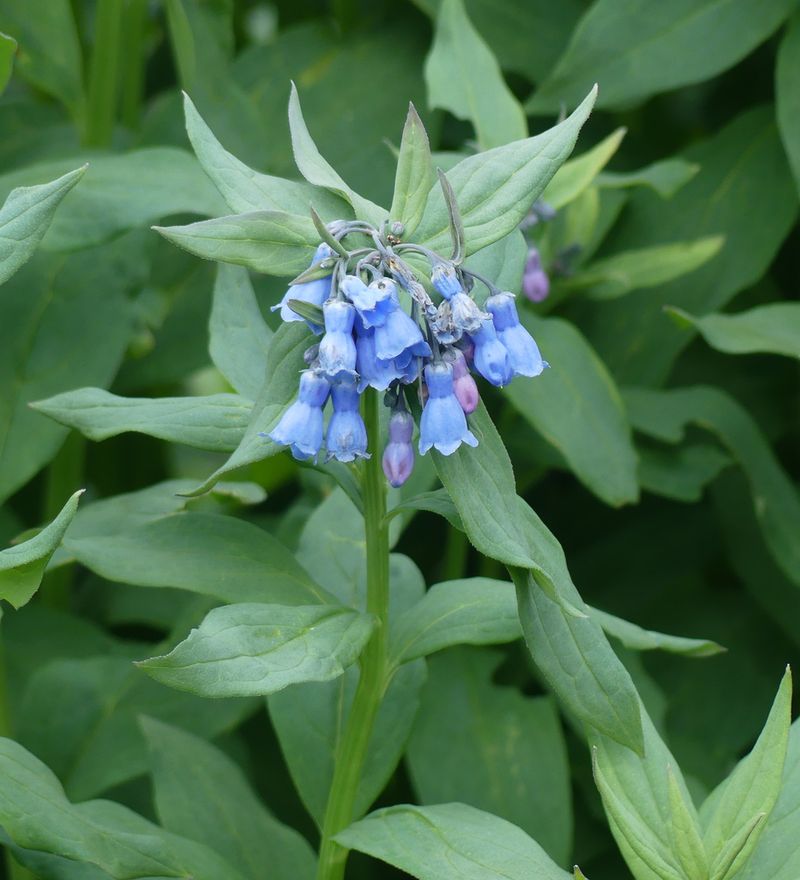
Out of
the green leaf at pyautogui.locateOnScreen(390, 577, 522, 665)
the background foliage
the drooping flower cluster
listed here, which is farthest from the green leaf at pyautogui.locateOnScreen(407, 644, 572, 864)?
the drooping flower cluster

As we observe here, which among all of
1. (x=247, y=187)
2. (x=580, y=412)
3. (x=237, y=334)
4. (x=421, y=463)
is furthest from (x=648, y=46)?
(x=247, y=187)

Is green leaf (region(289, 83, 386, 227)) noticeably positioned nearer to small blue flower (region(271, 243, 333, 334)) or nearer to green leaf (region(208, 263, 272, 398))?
small blue flower (region(271, 243, 333, 334))

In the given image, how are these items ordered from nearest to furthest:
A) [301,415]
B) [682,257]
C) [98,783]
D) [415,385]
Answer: [301,415], [415,385], [98,783], [682,257]

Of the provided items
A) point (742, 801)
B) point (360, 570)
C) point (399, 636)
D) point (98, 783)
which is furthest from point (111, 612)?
point (742, 801)

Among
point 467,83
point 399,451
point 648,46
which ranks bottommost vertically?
point 399,451

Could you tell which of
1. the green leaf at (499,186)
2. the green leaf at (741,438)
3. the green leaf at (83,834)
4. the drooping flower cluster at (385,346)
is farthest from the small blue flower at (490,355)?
the green leaf at (741,438)

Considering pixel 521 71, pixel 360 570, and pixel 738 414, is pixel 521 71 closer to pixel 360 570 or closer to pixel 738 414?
pixel 738 414

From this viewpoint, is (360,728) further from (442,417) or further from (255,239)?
(255,239)
